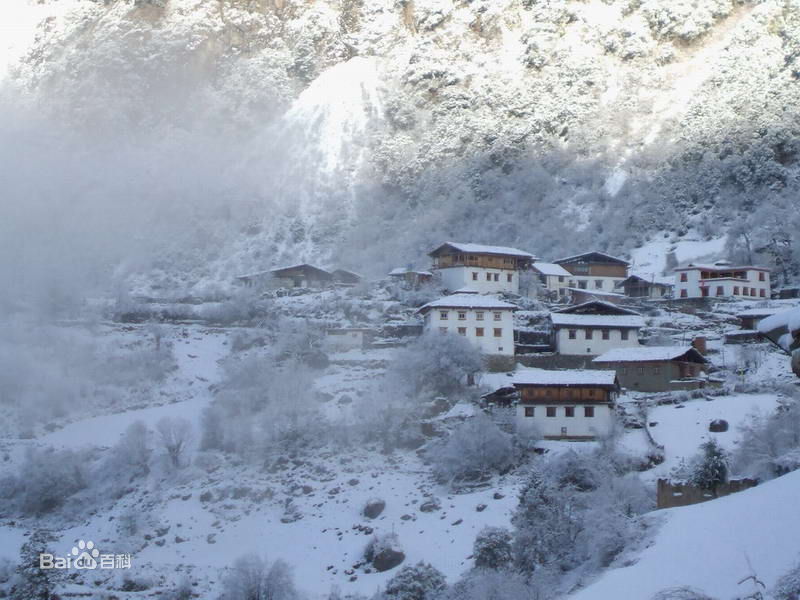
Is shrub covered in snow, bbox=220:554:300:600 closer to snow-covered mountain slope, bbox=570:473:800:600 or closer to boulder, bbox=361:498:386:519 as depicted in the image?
boulder, bbox=361:498:386:519

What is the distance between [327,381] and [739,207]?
52820mm

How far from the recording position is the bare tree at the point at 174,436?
48.3 meters

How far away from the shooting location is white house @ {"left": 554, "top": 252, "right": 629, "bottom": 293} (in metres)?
80.1

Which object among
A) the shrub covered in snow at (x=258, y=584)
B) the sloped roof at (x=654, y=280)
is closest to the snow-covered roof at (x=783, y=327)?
the shrub covered in snow at (x=258, y=584)

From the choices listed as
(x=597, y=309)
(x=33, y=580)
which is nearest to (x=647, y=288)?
(x=597, y=309)

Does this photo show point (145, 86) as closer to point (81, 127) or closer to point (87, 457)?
point (81, 127)

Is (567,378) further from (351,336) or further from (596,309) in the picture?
(351,336)

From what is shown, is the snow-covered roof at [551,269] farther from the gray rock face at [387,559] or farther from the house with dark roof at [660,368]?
the gray rock face at [387,559]

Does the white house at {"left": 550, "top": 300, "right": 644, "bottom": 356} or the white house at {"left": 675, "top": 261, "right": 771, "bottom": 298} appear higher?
the white house at {"left": 675, "top": 261, "right": 771, "bottom": 298}

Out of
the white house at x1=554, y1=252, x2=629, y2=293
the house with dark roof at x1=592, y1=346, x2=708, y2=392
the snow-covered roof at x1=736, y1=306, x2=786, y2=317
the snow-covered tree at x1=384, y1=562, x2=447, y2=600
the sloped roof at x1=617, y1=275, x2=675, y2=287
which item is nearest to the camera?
the snow-covered tree at x1=384, y1=562, x2=447, y2=600

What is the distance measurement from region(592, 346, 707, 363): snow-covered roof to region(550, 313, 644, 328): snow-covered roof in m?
3.38


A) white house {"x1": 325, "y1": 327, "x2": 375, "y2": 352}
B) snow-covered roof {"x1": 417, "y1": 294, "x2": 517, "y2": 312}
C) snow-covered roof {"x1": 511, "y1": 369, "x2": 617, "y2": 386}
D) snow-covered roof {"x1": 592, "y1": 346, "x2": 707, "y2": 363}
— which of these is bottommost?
snow-covered roof {"x1": 511, "y1": 369, "x2": 617, "y2": 386}

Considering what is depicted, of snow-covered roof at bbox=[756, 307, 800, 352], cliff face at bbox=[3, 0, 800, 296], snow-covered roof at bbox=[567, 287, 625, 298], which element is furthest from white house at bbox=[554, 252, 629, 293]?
snow-covered roof at bbox=[756, 307, 800, 352]

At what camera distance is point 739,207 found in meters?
90.8
